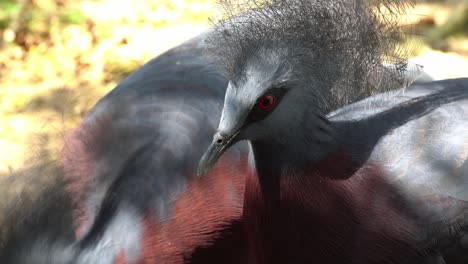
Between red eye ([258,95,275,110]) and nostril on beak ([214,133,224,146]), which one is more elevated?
red eye ([258,95,275,110])

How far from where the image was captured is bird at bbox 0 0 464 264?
8.89ft

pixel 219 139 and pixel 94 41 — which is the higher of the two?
pixel 219 139

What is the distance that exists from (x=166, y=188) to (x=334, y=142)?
730mm

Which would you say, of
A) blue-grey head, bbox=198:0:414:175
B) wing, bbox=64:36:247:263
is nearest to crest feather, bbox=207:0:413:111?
blue-grey head, bbox=198:0:414:175

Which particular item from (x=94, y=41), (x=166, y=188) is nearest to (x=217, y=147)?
(x=166, y=188)

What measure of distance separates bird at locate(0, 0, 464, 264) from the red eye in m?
0.36

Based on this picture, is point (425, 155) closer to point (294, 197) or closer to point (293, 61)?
point (294, 197)

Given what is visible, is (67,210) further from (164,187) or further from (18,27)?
(18,27)

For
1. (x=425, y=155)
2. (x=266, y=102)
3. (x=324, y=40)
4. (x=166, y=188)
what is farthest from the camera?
(x=166, y=188)

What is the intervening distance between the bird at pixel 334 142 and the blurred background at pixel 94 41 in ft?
5.47

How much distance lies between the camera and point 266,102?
7.38ft

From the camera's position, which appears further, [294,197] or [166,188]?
[166,188]

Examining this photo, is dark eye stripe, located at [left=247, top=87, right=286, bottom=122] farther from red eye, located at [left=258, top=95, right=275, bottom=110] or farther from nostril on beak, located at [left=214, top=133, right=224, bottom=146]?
nostril on beak, located at [left=214, top=133, right=224, bottom=146]

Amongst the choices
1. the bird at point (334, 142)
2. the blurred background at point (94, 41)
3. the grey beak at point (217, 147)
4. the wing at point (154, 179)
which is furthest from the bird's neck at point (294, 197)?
the blurred background at point (94, 41)
